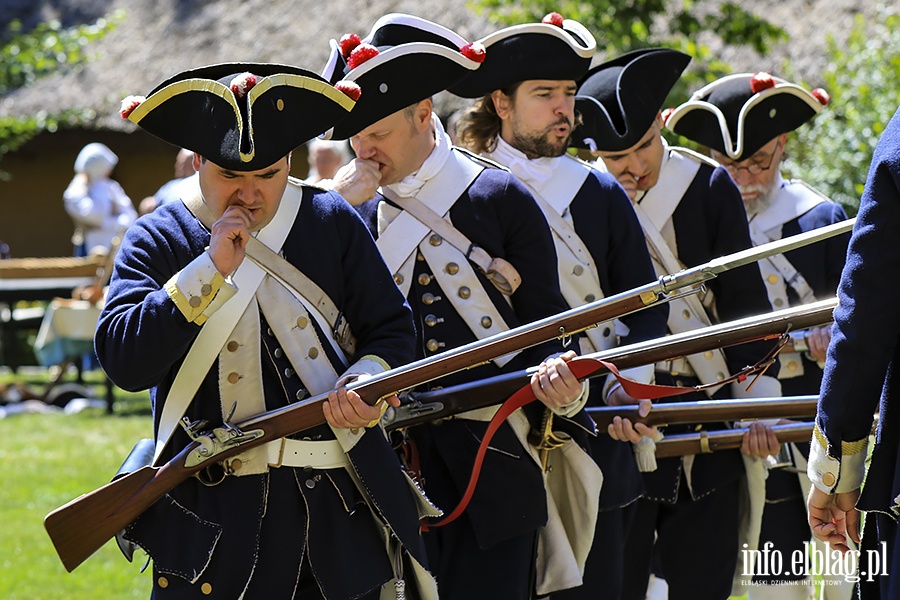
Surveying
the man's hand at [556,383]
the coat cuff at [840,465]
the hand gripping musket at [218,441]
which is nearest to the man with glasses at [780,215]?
the man's hand at [556,383]

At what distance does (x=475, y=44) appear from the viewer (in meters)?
3.92

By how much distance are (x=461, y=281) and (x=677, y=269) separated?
1.16 metres

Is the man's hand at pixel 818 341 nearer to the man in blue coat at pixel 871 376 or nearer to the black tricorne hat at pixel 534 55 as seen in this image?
the black tricorne hat at pixel 534 55

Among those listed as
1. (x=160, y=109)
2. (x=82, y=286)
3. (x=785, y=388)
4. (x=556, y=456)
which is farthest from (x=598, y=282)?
(x=82, y=286)

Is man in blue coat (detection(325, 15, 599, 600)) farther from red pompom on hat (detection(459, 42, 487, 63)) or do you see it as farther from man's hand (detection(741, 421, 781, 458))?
man's hand (detection(741, 421, 781, 458))

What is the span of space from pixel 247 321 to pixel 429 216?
34.3 inches

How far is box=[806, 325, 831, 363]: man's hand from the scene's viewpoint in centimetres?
520

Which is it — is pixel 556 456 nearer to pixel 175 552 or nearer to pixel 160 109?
pixel 175 552

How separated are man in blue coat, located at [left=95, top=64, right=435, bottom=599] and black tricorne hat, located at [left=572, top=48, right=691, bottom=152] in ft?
5.14

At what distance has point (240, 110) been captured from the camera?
3107 mm

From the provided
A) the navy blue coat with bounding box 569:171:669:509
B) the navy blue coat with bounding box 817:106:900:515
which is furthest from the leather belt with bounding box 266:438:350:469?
the navy blue coat with bounding box 569:171:669:509

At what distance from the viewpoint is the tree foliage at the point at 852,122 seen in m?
9.61

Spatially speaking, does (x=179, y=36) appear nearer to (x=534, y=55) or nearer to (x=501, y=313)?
(x=534, y=55)

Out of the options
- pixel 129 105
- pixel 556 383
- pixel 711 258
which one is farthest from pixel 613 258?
pixel 129 105
